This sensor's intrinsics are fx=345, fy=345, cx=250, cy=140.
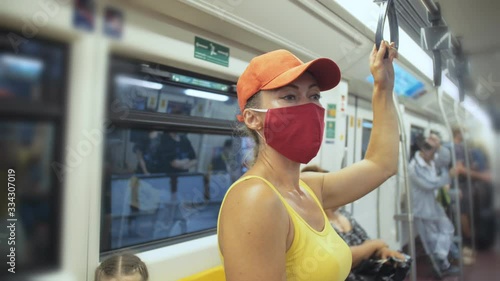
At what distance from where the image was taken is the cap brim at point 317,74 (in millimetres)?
859

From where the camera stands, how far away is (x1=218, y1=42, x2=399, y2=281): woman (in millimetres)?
Answer: 749

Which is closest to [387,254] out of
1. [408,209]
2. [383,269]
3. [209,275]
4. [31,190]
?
[383,269]

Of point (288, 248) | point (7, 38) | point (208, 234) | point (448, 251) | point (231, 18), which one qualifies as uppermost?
point (231, 18)

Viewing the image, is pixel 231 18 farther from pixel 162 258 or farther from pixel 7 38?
pixel 162 258

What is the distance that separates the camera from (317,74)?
96cm

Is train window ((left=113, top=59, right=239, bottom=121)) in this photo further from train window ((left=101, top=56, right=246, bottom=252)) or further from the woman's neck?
the woman's neck

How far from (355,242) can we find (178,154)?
1.32 m

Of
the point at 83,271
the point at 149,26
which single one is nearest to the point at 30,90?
the point at 149,26

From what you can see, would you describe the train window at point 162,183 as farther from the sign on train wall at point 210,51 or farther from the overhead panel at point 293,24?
the overhead panel at point 293,24

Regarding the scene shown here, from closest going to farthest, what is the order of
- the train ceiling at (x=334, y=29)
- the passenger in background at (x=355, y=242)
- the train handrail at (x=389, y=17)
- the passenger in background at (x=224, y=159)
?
the train ceiling at (x=334, y=29) < the train handrail at (x=389, y=17) < the passenger in background at (x=355, y=242) < the passenger in background at (x=224, y=159)

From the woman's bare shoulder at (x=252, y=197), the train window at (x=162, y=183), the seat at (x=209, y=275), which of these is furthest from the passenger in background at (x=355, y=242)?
the woman's bare shoulder at (x=252, y=197)

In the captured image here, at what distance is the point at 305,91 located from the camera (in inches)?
37.8

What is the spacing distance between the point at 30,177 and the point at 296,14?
4.67 feet

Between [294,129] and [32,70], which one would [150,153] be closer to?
[32,70]
